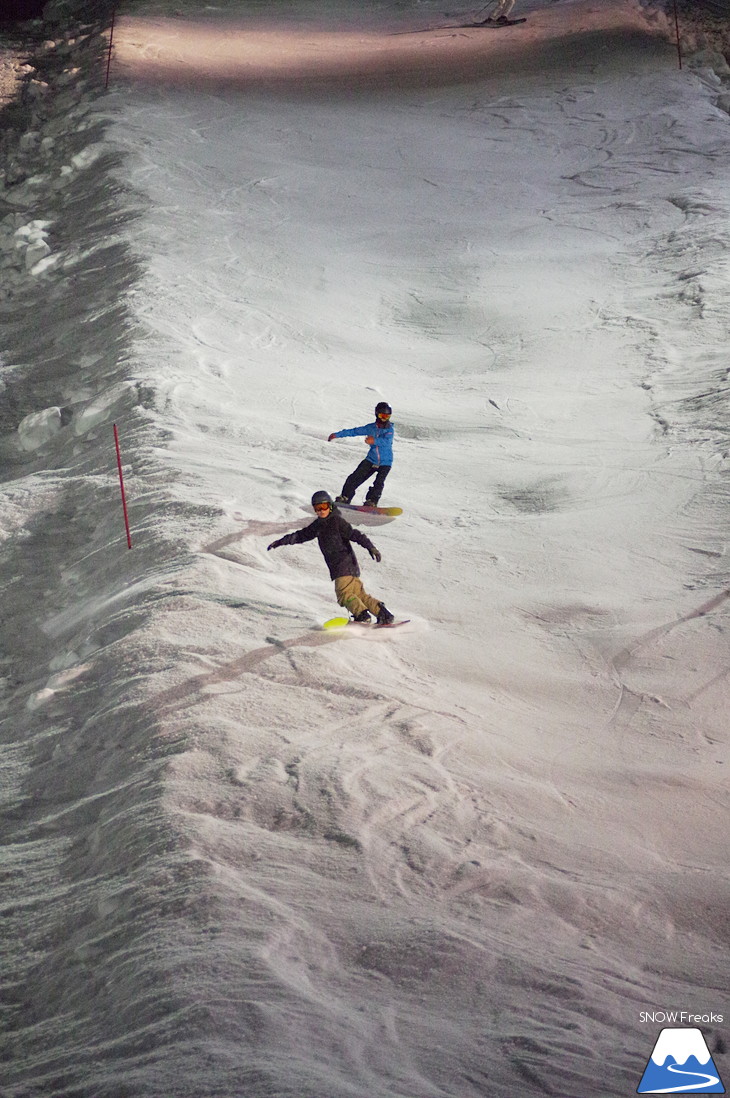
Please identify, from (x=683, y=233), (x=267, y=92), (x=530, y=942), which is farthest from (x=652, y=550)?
(x=267, y=92)

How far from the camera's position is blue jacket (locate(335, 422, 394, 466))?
761 cm

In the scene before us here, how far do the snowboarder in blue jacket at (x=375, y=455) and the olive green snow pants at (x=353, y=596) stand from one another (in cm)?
166

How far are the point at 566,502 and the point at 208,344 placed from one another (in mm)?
4430

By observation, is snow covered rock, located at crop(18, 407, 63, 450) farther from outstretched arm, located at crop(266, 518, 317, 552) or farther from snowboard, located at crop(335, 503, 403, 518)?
outstretched arm, located at crop(266, 518, 317, 552)

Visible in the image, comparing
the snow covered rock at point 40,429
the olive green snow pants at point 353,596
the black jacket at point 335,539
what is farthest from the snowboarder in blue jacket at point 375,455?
the snow covered rock at point 40,429

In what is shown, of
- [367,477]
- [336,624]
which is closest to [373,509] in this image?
[367,477]

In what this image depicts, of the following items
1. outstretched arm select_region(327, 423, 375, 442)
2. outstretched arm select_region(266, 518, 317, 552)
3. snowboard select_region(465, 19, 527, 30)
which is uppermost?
snowboard select_region(465, 19, 527, 30)

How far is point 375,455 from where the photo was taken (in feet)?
25.1

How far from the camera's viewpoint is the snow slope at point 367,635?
3900 millimetres

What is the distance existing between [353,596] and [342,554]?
11.1 inches

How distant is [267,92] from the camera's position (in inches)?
720

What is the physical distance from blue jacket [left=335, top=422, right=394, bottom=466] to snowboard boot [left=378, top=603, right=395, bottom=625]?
67.7 inches

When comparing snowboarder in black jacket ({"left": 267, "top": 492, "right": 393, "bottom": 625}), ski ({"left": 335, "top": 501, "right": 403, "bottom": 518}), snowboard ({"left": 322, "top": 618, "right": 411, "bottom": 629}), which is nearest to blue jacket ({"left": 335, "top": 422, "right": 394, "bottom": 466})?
ski ({"left": 335, "top": 501, "right": 403, "bottom": 518})

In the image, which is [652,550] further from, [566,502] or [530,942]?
[530,942]
